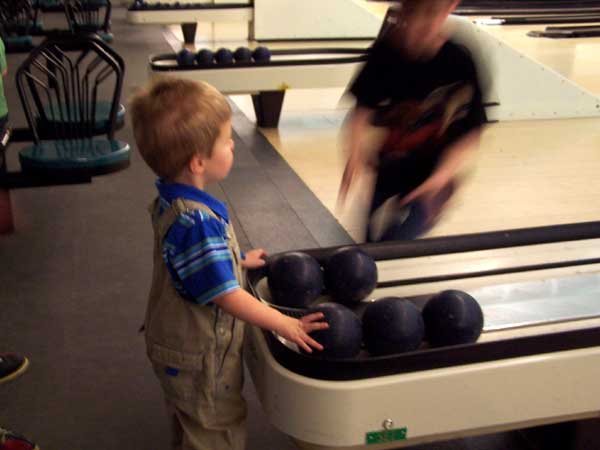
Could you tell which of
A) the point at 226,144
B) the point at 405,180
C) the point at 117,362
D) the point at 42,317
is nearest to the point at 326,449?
the point at 226,144

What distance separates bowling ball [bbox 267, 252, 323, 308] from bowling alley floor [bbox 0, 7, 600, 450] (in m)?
0.60

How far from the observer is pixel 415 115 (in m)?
2.12

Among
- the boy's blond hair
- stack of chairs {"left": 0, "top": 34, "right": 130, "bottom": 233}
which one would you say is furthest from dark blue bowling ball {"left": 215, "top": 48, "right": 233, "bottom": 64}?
the boy's blond hair

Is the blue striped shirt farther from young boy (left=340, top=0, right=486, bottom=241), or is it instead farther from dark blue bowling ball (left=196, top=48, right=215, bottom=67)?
dark blue bowling ball (left=196, top=48, right=215, bottom=67)

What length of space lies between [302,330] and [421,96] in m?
1.00

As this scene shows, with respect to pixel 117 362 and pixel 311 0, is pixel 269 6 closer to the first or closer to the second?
pixel 311 0

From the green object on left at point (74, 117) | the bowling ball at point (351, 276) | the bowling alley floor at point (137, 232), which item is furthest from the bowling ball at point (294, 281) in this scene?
the green object on left at point (74, 117)

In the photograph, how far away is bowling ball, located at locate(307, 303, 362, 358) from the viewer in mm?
1327

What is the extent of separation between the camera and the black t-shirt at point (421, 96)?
2068 mm

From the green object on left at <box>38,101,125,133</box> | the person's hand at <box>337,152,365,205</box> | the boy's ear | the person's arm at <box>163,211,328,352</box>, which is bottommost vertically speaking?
the green object on left at <box>38,101,125,133</box>

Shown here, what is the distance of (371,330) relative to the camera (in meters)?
1.38

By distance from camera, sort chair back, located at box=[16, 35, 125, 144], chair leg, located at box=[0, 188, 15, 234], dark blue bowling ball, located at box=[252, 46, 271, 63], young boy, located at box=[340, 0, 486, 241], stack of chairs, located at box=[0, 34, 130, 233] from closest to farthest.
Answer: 1. young boy, located at box=[340, 0, 486, 241]
2. stack of chairs, located at box=[0, 34, 130, 233]
3. chair back, located at box=[16, 35, 125, 144]
4. chair leg, located at box=[0, 188, 15, 234]
5. dark blue bowling ball, located at box=[252, 46, 271, 63]

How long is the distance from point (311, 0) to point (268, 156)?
4333mm

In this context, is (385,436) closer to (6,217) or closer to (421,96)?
(421,96)
